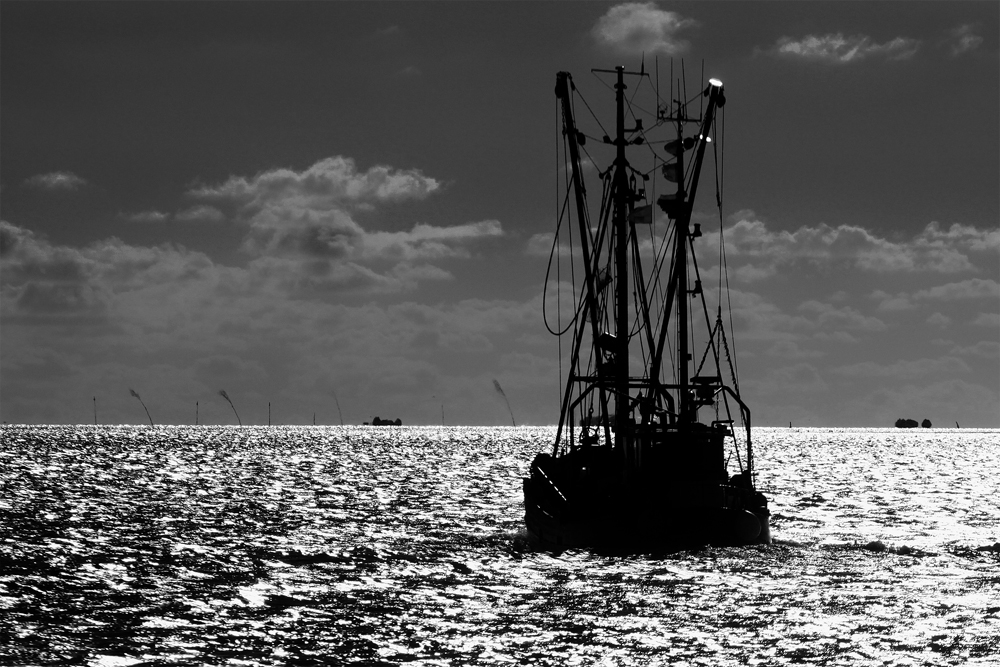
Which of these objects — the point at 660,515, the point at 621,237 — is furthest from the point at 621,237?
the point at 660,515

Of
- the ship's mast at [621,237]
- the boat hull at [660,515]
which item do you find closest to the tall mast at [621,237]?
the ship's mast at [621,237]

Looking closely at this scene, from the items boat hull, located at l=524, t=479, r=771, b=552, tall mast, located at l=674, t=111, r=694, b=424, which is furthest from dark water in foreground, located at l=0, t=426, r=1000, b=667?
tall mast, located at l=674, t=111, r=694, b=424

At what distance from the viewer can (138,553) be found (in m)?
54.3

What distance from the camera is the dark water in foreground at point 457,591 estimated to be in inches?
1275

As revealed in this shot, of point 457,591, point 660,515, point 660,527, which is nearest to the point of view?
point 457,591

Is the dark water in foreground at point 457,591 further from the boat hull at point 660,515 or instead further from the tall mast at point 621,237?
the tall mast at point 621,237

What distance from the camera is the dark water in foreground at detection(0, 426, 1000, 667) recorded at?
32.4 meters

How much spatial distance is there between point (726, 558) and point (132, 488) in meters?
68.9

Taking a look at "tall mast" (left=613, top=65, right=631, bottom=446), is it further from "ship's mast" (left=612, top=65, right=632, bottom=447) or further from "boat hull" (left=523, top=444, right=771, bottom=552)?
"boat hull" (left=523, top=444, right=771, bottom=552)

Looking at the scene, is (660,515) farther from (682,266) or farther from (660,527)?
(682,266)

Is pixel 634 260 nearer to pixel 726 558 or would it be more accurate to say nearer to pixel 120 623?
pixel 726 558

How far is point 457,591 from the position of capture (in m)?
42.6

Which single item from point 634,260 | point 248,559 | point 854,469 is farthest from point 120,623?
point 854,469

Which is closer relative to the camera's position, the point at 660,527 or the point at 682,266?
the point at 660,527
